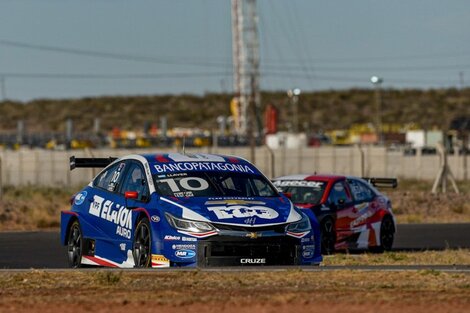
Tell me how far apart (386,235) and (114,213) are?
7.75 m

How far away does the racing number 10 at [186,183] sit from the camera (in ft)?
49.0

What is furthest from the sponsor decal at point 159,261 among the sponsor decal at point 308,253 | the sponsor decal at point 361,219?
the sponsor decal at point 361,219

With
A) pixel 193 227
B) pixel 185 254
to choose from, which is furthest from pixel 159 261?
pixel 193 227

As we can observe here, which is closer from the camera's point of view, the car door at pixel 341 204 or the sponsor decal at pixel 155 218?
the sponsor decal at pixel 155 218

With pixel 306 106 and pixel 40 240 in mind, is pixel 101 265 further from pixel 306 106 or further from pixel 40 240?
pixel 306 106

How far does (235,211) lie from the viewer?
46.6 feet

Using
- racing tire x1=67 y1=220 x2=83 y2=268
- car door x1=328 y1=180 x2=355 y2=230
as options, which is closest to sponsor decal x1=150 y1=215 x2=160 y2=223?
racing tire x1=67 y1=220 x2=83 y2=268

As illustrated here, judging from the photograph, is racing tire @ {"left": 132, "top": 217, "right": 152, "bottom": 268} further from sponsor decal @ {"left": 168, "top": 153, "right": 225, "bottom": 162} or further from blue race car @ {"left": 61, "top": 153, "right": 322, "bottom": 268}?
sponsor decal @ {"left": 168, "top": 153, "right": 225, "bottom": 162}

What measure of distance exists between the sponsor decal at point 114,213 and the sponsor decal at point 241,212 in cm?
125

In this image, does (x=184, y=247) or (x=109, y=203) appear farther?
(x=109, y=203)

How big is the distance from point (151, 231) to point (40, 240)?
9531 millimetres

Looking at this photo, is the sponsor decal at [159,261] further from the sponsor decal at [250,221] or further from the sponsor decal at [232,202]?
the sponsor decal at [250,221]

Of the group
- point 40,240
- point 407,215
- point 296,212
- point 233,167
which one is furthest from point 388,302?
point 407,215

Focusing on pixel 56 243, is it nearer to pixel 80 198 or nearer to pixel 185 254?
pixel 80 198
